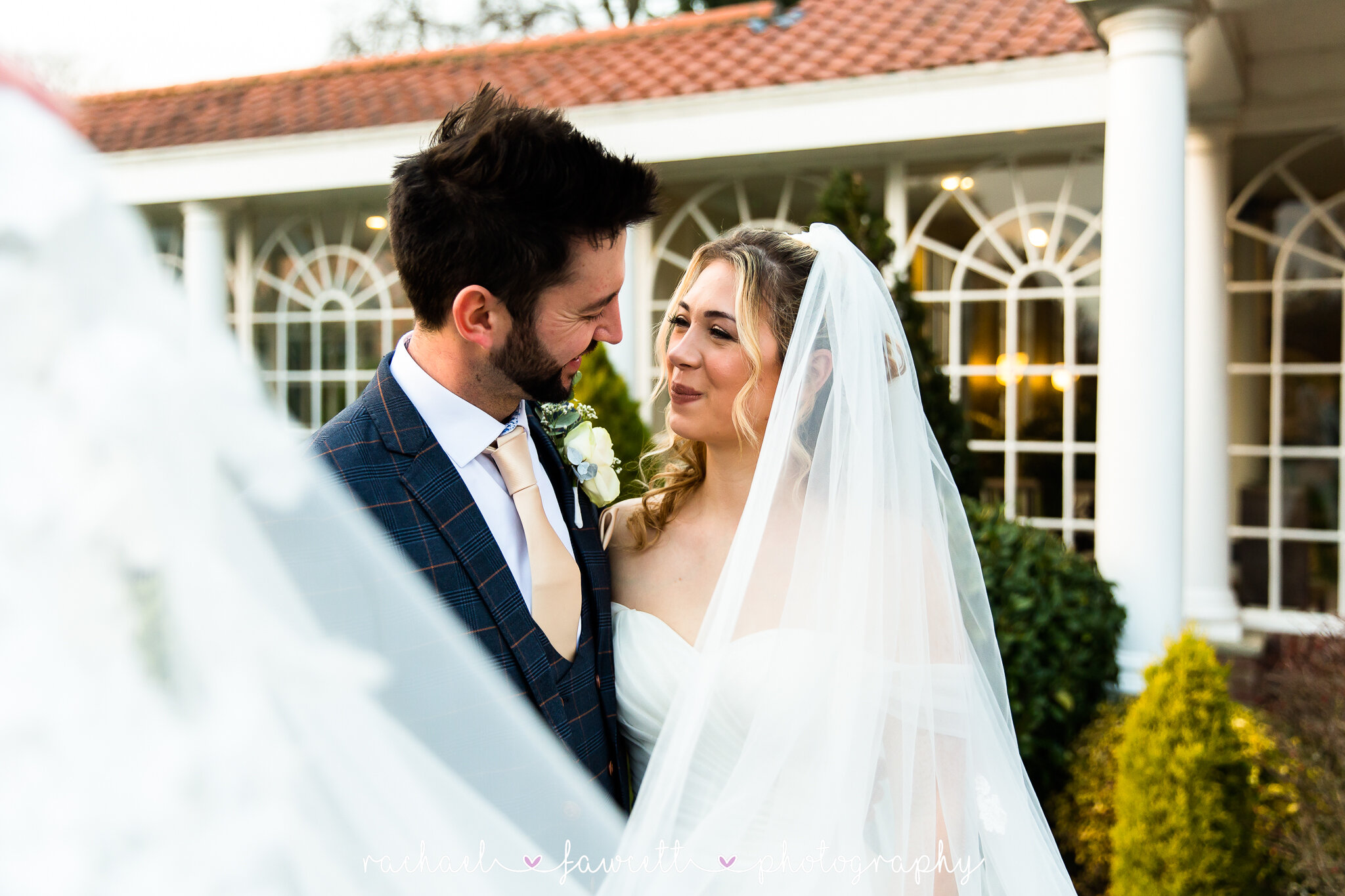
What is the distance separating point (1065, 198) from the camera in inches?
259

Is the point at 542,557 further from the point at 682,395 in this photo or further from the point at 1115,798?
the point at 1115,798

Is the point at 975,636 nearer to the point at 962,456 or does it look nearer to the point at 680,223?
the point at 962,456

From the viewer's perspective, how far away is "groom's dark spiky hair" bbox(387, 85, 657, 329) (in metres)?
1.91

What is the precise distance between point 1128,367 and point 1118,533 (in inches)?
34.6

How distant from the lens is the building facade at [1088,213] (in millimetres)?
4824

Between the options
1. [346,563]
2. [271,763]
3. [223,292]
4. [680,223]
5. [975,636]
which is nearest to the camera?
[271,763]

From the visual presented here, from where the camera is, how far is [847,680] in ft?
6.47

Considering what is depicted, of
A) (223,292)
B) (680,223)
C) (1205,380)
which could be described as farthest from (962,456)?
(223,292)

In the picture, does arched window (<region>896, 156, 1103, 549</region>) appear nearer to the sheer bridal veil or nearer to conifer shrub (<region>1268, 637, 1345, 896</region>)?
conifer shrub (<region>1268, 637, 1345, 896</region>)

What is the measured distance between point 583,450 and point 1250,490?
6.56m

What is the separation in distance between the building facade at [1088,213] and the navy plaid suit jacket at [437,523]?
12.9 feet

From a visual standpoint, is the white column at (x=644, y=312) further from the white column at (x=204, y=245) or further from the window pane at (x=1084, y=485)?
the white column at (x=204, y=245)

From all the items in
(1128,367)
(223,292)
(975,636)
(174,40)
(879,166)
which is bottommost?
(975,636)

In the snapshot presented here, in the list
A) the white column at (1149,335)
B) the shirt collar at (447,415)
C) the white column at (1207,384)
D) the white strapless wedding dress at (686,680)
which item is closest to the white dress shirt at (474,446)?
the shirt collar at (447,415)
